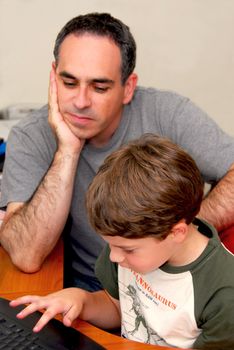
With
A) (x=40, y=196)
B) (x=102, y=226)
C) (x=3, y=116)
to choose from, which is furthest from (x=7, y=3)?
(x=102, y=226)

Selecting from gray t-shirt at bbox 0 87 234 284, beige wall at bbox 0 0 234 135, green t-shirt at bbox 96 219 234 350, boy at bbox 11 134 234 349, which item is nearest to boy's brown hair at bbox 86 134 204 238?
boy at bbox 11 134 234 349

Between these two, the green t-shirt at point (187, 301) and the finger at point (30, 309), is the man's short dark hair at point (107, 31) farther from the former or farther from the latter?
the finger at point (30, 309)

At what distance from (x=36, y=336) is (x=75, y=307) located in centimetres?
12

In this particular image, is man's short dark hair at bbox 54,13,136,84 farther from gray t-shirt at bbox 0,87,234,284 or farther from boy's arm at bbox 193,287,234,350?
boy's arm at bbox 193,287,234,350

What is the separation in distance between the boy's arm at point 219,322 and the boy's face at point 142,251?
0.12 meters

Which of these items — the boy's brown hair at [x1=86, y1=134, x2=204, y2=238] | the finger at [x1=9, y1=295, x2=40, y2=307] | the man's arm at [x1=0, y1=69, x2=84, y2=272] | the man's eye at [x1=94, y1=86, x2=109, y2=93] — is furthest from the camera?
the man's eye at [x1=94, y1=86, x2=109, y2=93]

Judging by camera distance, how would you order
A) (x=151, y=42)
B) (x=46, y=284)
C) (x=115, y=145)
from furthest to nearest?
(x=151, y=42)
(x=115, y=145)
(x=46, y=284)

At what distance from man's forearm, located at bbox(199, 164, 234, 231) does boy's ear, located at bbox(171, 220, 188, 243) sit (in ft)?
1.61

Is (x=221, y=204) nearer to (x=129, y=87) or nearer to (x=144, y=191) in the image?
(x=129, y=87)

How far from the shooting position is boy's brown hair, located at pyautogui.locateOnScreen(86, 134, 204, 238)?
849 millimetres

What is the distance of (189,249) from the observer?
0.97 meters

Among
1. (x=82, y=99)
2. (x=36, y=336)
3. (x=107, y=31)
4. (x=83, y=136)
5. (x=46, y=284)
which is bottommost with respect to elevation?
(x=46, y=284)

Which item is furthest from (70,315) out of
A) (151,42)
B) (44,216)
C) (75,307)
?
(151,42)

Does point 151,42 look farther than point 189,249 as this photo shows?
Yes
